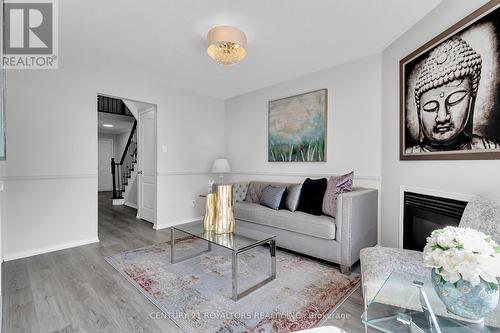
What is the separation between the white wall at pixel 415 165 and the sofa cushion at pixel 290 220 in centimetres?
74

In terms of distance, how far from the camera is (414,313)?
1080 mm

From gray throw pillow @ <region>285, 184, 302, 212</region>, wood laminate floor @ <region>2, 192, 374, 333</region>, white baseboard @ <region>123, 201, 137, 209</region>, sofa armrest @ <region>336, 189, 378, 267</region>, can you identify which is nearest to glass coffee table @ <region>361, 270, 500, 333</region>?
wood laminate floor @ <region>2, 192, 374, 333</region>

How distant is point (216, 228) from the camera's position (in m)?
2.29

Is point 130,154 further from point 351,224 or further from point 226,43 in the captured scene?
point 351,224

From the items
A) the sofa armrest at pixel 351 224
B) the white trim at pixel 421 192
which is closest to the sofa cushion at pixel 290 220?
the sofa armrest at pixel 351 224

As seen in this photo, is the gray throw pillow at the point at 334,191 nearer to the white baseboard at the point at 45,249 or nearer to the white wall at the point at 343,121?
the white wall at the point at 343,121

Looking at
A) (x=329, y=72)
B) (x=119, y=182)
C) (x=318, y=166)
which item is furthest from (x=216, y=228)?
(x=119, y=182)

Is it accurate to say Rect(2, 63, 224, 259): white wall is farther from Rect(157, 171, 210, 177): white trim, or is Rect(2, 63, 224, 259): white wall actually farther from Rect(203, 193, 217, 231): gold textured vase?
Rect(203, 193, 217, 231): gold textured vase

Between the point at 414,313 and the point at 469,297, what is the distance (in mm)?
267

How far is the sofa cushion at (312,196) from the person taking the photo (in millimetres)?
2770

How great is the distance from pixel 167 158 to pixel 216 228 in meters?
2.12

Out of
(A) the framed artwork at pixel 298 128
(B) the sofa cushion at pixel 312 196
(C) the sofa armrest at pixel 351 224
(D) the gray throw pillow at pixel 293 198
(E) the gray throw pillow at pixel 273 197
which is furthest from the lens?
(A) the framed artwork at pixel 298 128

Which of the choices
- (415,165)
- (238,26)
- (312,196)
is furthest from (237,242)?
(238,26)

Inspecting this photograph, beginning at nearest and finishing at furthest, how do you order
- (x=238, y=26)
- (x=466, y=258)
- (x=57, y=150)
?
(x=466, y=258) → (x=238, y=26) → (x=57, y=150)
